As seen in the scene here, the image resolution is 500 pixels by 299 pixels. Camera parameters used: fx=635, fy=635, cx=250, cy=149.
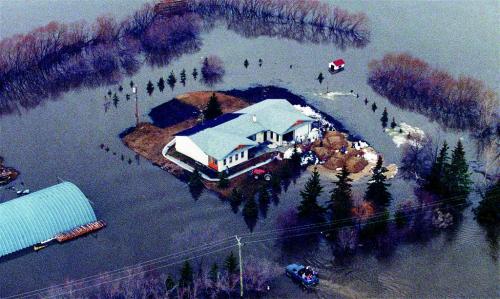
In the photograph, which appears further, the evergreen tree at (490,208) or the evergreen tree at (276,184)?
the evergreen tree at (276,184)

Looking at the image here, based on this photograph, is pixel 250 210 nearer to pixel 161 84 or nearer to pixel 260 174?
pixel 260 174

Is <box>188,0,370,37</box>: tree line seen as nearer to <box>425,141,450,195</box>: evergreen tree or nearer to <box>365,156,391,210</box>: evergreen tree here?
<box>425,141,450,195</box>: evergreen tree

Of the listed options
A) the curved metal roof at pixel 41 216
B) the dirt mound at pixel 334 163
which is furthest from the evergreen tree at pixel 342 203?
the curved metal roof at pixel 41 216

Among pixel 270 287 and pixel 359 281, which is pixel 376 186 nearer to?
pixel 359 281

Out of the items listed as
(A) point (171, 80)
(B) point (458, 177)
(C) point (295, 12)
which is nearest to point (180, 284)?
(B) point (458, 177)

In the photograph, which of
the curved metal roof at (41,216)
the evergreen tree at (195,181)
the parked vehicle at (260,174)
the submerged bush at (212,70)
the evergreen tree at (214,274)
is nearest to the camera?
the evergreen tree at (214,274)

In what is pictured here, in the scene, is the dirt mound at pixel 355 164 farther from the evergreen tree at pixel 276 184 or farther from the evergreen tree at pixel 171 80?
the evergreen tree at pixel 171 80
